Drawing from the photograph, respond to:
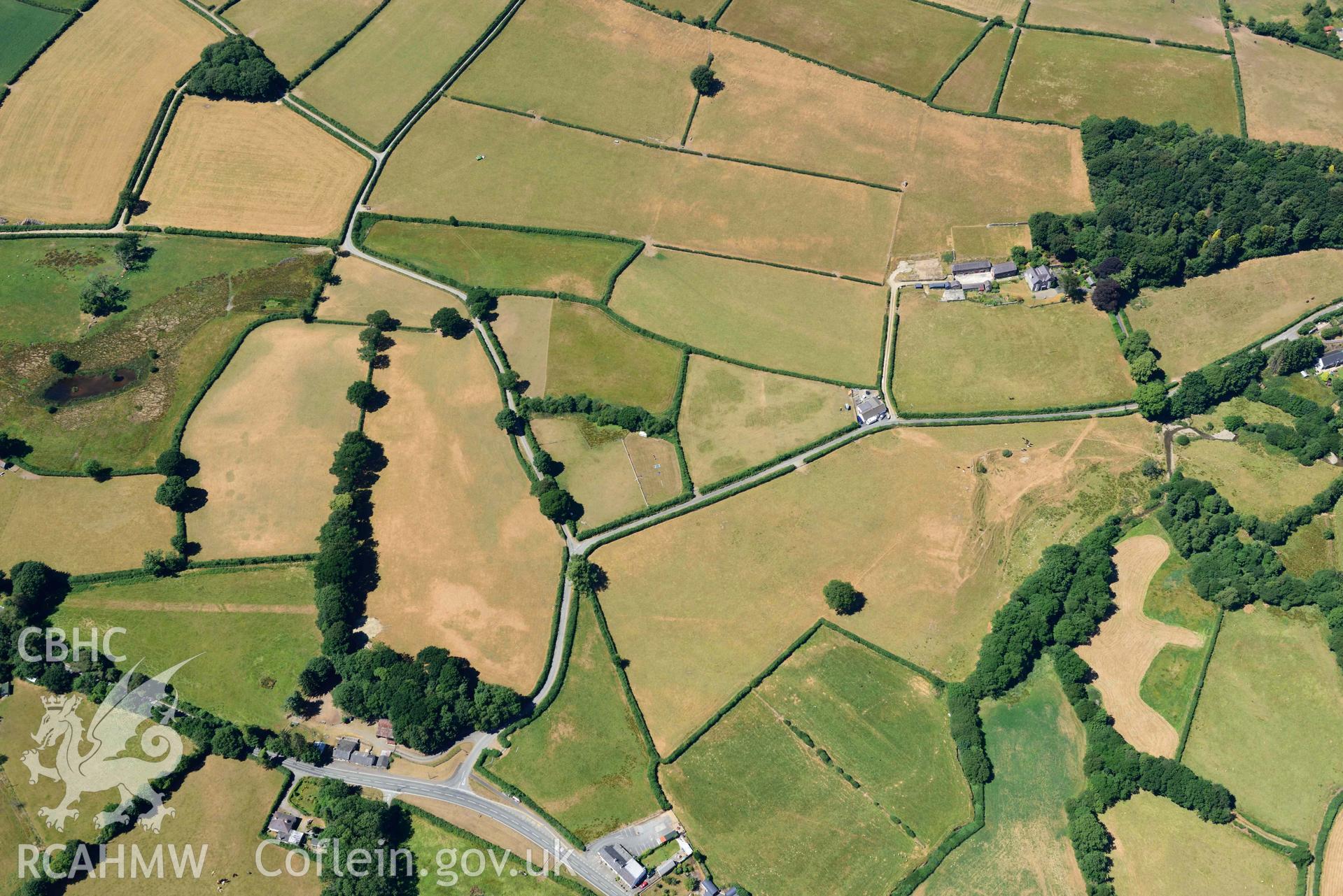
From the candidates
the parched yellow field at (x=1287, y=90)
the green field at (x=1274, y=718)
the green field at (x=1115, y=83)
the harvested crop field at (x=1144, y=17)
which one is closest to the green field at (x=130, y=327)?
the green field at (x=1115, y=83)

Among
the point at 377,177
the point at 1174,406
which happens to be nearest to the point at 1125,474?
the point at 1174,406

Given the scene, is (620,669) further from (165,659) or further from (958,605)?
(165,659)

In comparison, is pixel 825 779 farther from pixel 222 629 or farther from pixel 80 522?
pixel 80 522

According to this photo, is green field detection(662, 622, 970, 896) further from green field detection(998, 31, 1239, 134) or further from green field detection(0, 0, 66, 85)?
green field detection(0, 0, 66, 85)

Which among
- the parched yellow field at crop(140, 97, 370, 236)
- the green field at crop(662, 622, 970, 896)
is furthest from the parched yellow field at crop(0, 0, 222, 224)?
the green field at crop(662, 622, 970, 896)

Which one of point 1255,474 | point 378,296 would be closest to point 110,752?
point 378,296

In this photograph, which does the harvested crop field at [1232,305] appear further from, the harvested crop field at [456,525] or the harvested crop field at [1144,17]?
the harvested crop field at [456,525]

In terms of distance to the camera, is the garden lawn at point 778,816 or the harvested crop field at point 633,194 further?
the harvested crop field at point 633,194
